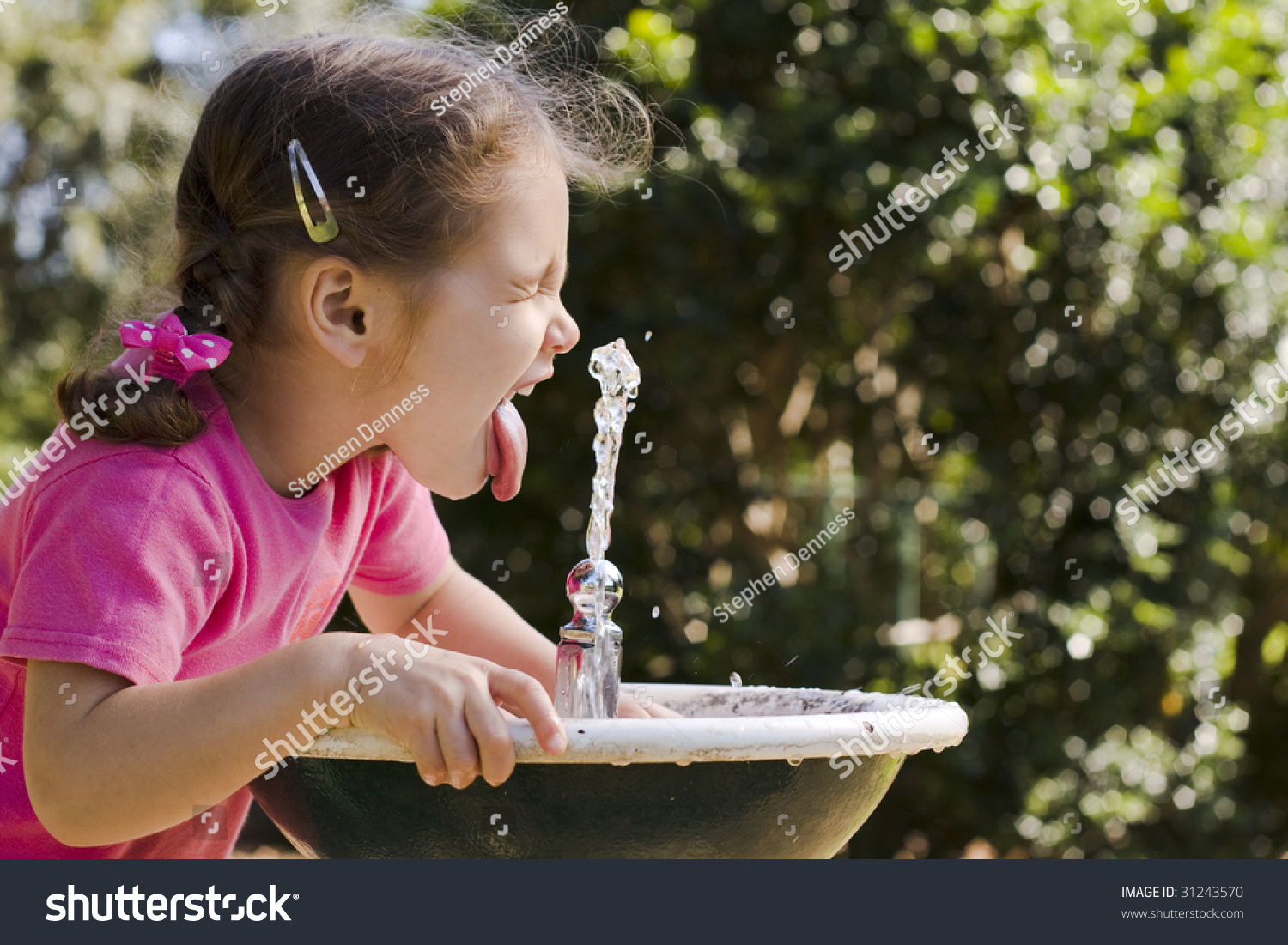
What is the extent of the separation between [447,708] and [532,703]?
0.06m

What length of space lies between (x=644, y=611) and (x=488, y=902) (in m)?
1.74

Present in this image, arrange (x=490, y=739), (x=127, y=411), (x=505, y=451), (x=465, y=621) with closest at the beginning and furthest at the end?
(x=490, y=739) < (x=127, y=411) < (x=505, y=451) < (x=465, y=621)

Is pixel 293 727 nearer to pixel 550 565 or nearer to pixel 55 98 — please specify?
pixel 550 565

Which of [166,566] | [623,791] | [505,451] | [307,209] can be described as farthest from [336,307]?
[623,791]

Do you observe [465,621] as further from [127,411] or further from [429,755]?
[429,755]

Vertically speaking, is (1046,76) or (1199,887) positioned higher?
(1046,76)

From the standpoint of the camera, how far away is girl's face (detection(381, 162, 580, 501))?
4.19 feet

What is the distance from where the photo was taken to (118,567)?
105 centimetres

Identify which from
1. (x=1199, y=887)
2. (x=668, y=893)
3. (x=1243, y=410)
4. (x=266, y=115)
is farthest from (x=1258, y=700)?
(x=266, y=115)

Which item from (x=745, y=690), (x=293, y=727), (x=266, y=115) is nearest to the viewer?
(x=293, y=727)

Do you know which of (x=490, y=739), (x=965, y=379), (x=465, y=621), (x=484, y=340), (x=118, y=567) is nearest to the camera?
(x=490, y=739)

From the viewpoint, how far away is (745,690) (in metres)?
1.46

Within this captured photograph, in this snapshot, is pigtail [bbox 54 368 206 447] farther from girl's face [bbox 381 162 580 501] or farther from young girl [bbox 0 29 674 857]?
girl's face [bbox 381 162 580 501]

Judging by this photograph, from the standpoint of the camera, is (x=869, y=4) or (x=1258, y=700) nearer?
(x=869, y=4)
